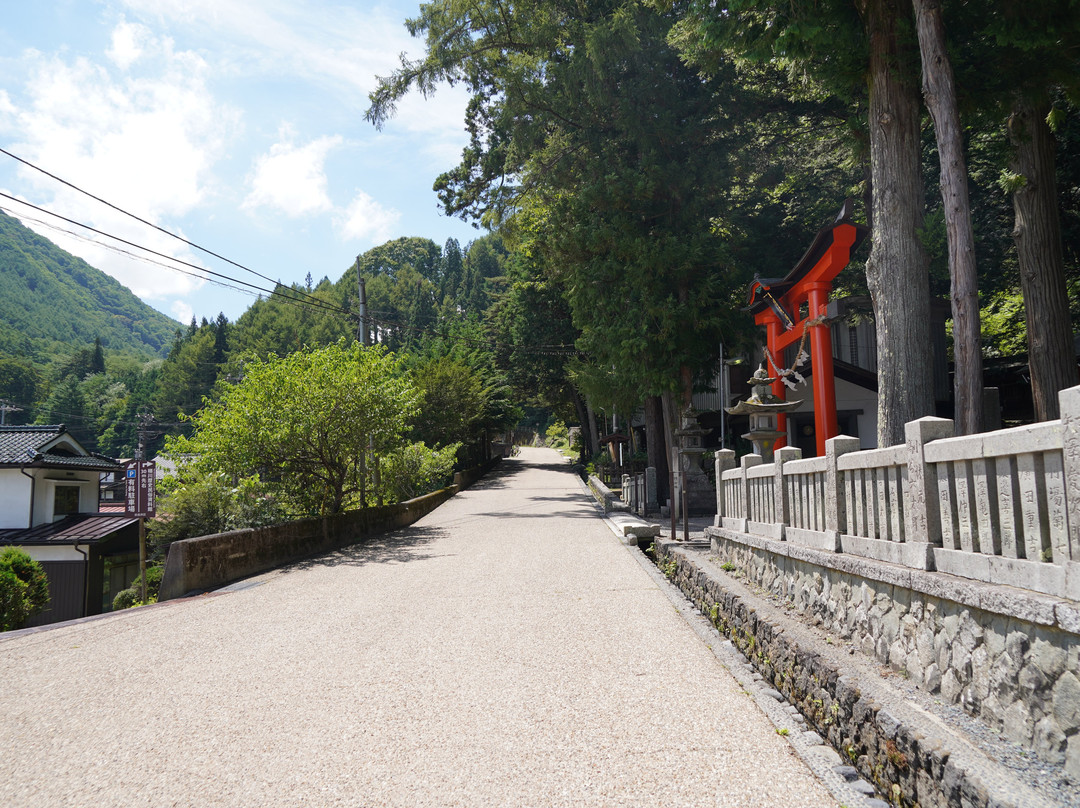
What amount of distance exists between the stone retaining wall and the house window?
961 inches

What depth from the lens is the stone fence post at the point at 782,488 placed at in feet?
24.6

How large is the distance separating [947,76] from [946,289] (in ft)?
54.3

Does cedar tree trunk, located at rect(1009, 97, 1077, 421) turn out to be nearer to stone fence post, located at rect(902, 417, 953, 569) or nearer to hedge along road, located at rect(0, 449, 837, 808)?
hedge along road, located at rect(0, 449, 837, 808)

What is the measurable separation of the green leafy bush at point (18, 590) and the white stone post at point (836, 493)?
575 inches

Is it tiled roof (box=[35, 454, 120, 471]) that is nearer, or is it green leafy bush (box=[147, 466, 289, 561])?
green leafy bush (box=[147, 466, 289, 561])

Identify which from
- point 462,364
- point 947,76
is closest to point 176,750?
point 947,76

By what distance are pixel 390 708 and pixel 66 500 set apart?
2425cm

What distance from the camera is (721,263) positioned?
60.7 ft

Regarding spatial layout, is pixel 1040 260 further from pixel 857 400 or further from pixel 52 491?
pixel 52 491

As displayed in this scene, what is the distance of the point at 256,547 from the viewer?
489 inches

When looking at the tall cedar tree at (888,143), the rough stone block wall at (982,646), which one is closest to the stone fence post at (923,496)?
the rough stone block wall at (982,646)

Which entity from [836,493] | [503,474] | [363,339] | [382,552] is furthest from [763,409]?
[503,474]

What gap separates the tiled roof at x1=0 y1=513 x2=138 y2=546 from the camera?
2139cm

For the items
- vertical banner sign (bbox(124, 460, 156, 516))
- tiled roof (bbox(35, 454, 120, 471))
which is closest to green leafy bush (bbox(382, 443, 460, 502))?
vertical banner sign (bbox(124, 460, 156, 516))
